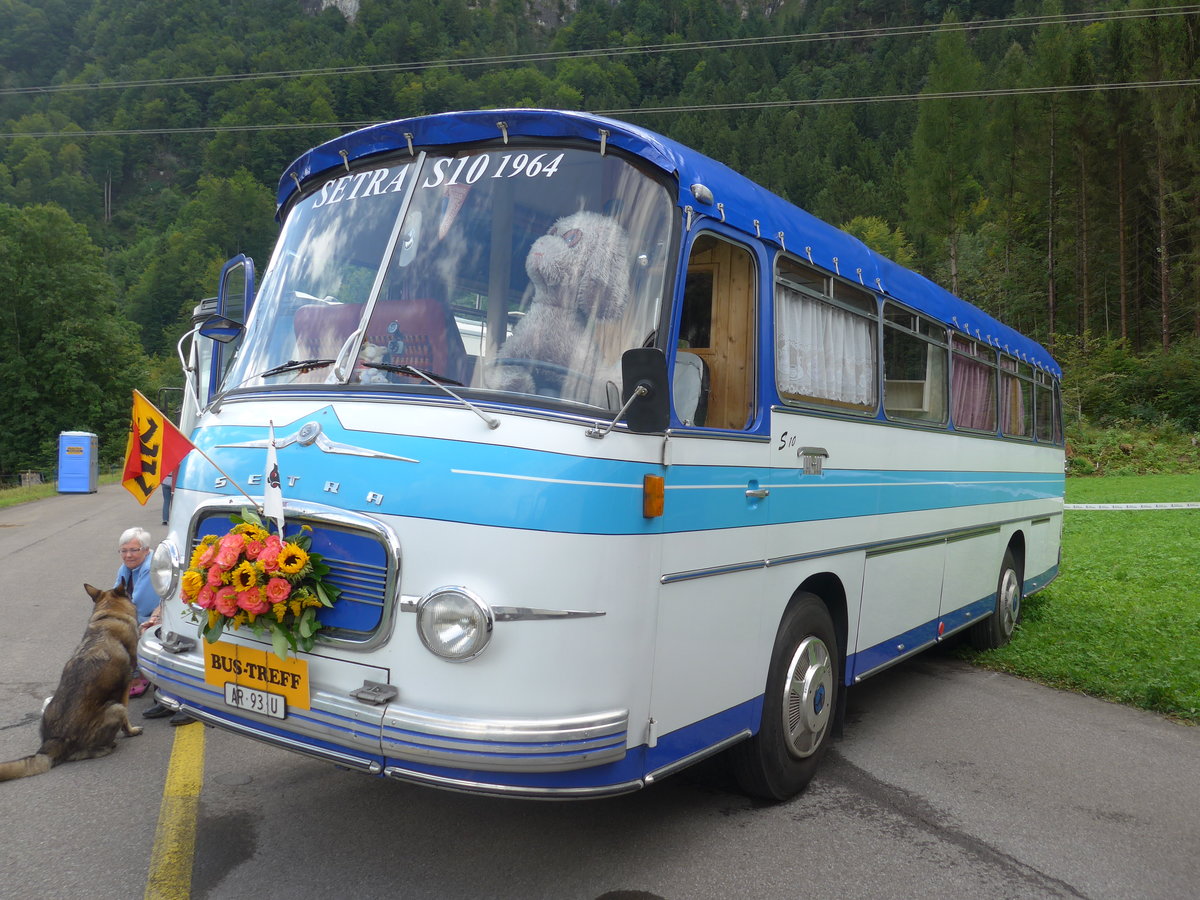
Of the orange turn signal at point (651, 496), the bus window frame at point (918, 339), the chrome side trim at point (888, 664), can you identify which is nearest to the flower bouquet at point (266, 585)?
the orange turn signal at point (651, 496)

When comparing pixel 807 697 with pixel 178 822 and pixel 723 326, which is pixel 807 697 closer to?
pixel 723 326

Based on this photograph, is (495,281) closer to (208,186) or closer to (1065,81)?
(1065,81)

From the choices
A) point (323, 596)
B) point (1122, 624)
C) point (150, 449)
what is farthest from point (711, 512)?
point (1122, 624)

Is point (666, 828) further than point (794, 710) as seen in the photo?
No

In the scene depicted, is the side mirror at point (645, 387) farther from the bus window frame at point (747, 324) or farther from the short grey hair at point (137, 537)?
the short grey hair at point (137, 537)

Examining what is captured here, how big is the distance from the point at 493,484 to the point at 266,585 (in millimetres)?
944

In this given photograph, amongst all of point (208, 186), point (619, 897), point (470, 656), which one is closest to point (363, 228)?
point (470, 656)

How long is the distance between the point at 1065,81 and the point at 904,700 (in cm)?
5120

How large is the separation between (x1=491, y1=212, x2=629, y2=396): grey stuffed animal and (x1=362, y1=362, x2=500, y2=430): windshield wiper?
0.19 m

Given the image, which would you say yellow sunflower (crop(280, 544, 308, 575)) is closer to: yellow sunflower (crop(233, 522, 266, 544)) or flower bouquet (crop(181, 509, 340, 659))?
flower bouquet (crop(181, 509, 340, 659))

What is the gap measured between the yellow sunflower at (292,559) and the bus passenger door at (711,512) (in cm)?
136

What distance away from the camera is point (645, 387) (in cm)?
367

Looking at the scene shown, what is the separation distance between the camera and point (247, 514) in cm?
392

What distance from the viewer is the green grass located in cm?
784
